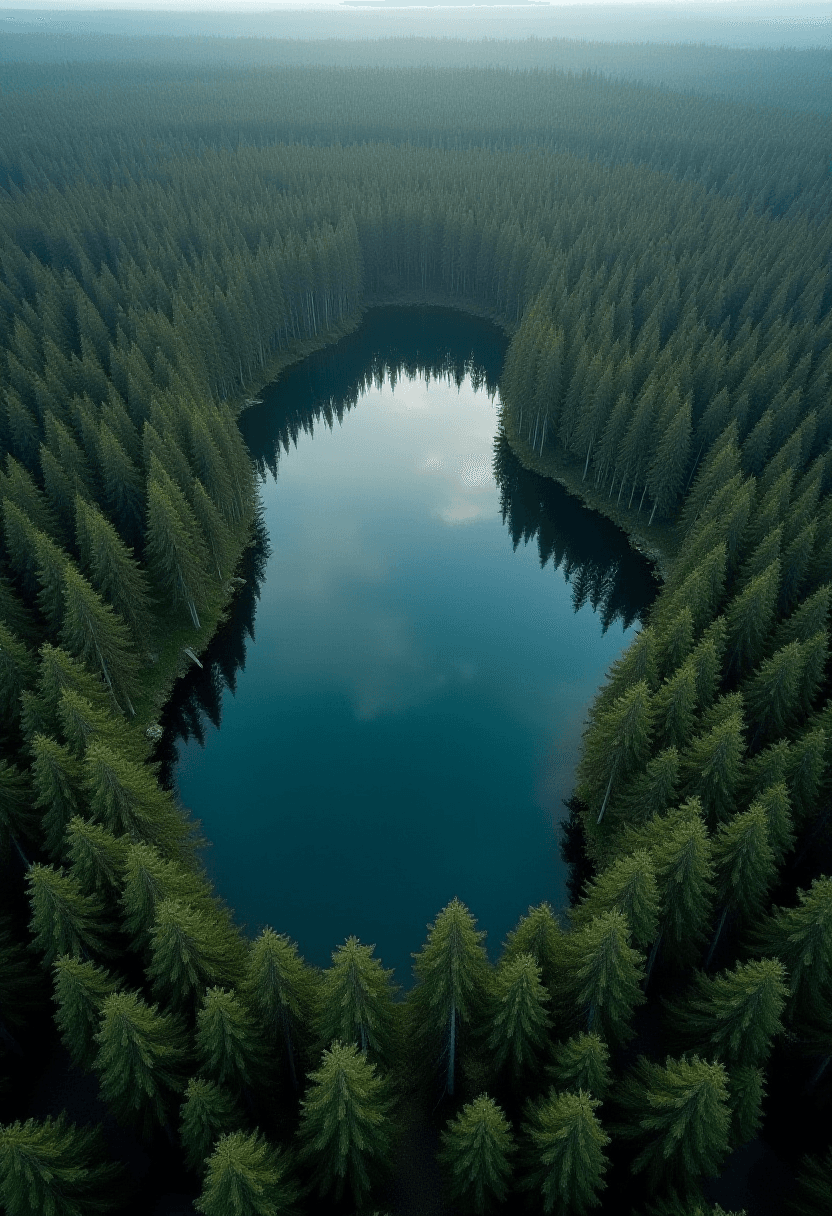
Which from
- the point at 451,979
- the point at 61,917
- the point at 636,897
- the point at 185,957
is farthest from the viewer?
the point at 61,917

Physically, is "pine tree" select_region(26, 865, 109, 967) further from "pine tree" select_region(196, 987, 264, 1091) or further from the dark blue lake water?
the dark blue lake water

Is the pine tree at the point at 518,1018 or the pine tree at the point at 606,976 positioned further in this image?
the pine tree at the point at 606,976

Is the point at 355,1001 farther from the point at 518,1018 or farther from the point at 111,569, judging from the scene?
the point at 111,569

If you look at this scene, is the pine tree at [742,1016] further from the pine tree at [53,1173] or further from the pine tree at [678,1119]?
the pine tree at [53,1173]

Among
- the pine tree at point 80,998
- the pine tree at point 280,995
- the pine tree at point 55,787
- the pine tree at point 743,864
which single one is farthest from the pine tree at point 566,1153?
the pine tree at point 55,787

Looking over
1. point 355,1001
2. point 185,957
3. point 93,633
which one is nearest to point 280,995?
point 355,1001

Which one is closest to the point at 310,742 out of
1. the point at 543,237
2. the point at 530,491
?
the point at 530,491
